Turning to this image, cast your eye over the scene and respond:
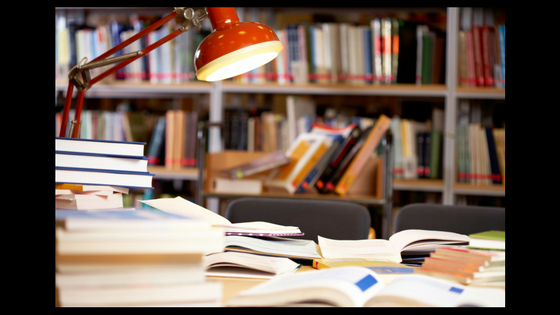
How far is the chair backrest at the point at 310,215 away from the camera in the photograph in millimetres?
1381

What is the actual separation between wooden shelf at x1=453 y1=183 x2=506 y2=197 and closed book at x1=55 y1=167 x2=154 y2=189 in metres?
1.85

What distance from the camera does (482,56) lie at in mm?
2379

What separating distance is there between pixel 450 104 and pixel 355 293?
202cm

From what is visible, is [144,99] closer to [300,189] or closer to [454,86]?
[300,189]

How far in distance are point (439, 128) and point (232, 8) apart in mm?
1865

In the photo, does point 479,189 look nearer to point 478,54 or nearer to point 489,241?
point 478,54

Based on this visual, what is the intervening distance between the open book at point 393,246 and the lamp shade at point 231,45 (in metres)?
0.41

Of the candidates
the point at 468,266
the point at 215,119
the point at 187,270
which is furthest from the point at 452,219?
the point at 215,119

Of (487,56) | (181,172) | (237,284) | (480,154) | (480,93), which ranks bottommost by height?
(237,284)

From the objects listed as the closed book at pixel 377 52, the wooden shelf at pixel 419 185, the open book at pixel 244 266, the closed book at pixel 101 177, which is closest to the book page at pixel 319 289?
the open book at pixel 244 266

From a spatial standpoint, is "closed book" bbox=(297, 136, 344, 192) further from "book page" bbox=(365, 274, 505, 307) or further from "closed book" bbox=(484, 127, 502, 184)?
"book page" bbox=(365, 274, 505, 307)

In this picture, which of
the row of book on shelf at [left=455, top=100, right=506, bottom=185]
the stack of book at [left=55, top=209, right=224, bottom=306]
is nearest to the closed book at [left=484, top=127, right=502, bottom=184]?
the row of book on shelf at [left=455, top=100, right=506, bottom=185]

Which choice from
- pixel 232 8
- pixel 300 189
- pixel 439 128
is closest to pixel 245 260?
pixel 232 8

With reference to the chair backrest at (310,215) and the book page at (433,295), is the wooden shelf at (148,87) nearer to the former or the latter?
the chair backrest at (310,215)
